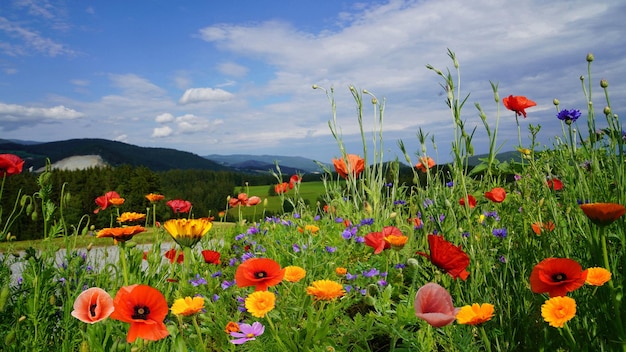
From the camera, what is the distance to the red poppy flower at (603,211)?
126 cm

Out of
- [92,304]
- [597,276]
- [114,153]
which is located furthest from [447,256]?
[114,153]

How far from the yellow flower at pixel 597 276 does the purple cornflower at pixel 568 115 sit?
3.60ft

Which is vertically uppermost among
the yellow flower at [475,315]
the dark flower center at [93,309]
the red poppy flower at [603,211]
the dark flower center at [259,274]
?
the red poppy flower at [603,211]

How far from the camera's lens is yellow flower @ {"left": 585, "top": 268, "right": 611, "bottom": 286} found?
1.29 m

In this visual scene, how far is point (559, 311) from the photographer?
127 centimetres

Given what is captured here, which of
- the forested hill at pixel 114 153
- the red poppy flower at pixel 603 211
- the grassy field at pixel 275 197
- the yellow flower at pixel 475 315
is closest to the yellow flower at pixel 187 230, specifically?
the yellow flower at pixel 475 315

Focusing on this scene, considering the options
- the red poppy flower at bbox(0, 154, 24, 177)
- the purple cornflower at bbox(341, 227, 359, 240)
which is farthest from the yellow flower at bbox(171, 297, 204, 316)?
the red poppy flower at bbox(0, 154, 24, 177)

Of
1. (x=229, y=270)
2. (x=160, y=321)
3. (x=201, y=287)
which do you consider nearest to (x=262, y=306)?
(x=160, y=321)

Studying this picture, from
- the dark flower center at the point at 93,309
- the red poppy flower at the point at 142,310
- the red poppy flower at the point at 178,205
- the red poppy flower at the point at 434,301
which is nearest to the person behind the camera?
the red poppy flower at the point at 434,301

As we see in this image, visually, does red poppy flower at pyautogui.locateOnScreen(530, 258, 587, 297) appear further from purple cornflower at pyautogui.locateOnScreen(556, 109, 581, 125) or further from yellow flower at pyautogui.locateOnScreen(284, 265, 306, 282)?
purple cornflower at pyautogui.locateOnScreen(556, 109, 581, 125)

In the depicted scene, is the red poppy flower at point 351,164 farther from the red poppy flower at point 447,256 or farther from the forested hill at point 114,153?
the forested hill at point 114,153

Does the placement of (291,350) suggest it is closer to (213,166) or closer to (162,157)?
(213,166)

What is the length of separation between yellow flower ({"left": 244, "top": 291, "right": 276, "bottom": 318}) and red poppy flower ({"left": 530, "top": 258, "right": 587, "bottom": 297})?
788 mm

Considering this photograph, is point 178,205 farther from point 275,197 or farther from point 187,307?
point 275,197
